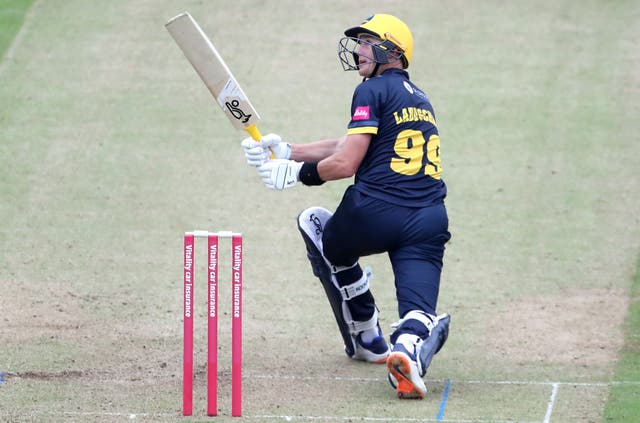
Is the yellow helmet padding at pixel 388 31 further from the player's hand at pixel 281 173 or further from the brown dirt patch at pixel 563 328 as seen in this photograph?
the brown dirt patch at pixel 563 328

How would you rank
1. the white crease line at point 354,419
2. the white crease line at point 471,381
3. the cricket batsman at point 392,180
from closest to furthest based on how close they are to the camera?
the white crease line at point 354,419, the cricket batsman at point 392,180, the white crease line at point 471,381

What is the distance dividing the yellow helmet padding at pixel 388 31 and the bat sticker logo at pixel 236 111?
82 centimetres

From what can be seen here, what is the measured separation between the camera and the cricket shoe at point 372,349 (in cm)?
754

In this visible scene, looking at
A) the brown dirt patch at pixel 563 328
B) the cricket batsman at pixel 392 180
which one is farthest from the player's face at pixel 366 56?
the brown dirt patch at pixel 563 328

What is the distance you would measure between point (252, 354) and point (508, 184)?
3.97 meters

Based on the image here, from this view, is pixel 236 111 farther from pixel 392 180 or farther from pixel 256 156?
pixel 392 180

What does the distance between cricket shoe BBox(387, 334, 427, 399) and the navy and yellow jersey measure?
874mm

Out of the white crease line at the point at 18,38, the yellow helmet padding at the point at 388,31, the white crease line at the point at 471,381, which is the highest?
the yellow helmet padding at the point at 388,31

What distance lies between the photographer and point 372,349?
755 cm

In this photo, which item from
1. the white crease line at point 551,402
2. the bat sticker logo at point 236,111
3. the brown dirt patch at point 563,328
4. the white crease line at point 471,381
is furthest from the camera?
the brown dirt patch at point 563,328

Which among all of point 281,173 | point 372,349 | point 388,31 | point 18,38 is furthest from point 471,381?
point 18,38

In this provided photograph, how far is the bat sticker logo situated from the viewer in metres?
7.21

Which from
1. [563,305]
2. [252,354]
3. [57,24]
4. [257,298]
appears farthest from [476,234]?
[57,24]

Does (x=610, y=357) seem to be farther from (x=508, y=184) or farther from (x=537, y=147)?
(x=537, y=147)
